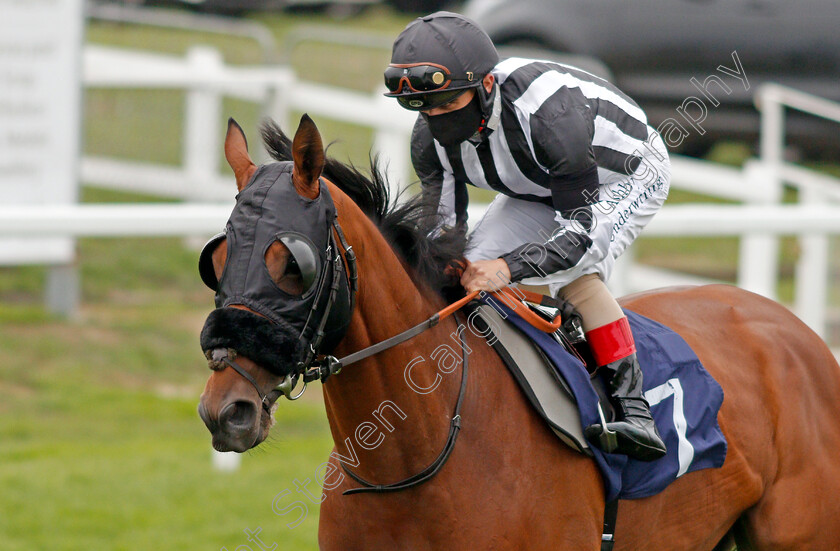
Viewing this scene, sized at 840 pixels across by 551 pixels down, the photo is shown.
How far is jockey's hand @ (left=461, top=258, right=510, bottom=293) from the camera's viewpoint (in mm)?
2871

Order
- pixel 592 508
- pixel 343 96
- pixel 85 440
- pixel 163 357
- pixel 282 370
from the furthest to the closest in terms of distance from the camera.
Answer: pixel 343 96
pixel 163 357
pixel 85 440
pixel 592 508
pixel 282 370

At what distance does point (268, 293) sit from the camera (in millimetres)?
2299

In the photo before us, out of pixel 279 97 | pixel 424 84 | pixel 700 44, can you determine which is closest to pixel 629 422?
pixel 424 84

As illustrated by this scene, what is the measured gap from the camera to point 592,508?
2.93 m

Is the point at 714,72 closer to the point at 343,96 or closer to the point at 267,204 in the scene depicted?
the point at 343,96

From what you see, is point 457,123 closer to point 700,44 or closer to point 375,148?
point 375,148

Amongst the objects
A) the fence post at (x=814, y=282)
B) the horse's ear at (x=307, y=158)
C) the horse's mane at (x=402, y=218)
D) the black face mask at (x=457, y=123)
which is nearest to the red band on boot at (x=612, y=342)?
the horse's mane at (x=402, y=218)

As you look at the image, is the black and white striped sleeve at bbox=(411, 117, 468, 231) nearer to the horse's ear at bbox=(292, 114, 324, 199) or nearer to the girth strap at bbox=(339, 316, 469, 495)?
the girth strap at bbox=(339, 316, 469, 495)

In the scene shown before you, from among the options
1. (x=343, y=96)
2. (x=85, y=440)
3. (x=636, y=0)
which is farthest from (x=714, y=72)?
(x=85, y=440)

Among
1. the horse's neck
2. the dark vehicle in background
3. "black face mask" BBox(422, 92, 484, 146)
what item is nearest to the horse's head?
the horse's neck

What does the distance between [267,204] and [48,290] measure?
5.41 m

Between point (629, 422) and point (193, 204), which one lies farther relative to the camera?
point (193, 204)

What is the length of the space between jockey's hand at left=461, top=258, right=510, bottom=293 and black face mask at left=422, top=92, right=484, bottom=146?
13.4 inches

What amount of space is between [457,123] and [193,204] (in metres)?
4.97
